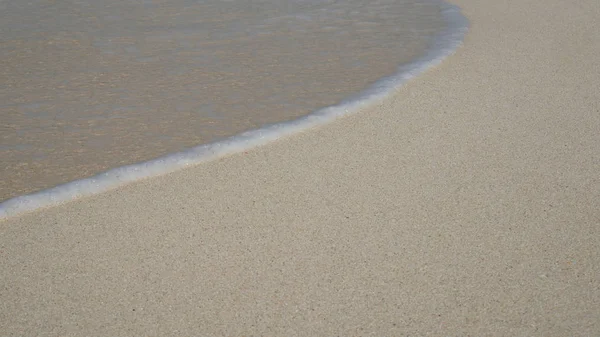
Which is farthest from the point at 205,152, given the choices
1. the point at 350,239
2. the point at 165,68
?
the point at 165,68

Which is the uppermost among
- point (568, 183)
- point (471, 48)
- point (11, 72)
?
point (568, 183)

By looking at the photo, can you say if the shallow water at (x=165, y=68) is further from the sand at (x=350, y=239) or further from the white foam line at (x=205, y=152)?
the sand at (x=350, y=239)

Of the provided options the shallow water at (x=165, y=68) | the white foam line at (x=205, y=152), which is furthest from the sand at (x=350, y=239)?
the shallow water at (x=165, y=68)

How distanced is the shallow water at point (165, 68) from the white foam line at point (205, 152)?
0.32 feet

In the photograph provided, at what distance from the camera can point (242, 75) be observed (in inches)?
203

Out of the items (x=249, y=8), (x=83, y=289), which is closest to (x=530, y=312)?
(x=83, y=289)

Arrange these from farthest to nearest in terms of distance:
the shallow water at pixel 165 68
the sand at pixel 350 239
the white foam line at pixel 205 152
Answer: the shallow water at pixel 165 68, the white foam line at pixel 205 152, the sand at pixel 350 239

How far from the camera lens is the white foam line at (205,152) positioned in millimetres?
3492

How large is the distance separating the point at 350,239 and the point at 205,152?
1.18 meters

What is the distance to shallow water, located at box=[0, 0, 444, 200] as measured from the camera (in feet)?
13.5

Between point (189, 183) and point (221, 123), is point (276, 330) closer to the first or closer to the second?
point (189, 183)

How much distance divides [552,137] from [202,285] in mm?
2135

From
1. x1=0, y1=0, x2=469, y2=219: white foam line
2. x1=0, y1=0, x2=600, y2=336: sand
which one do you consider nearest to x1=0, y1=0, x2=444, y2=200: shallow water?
x1=0, y1=0, x2=469, y2=219: white foam line

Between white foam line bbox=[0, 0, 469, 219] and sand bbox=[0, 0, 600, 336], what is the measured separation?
0.08m
